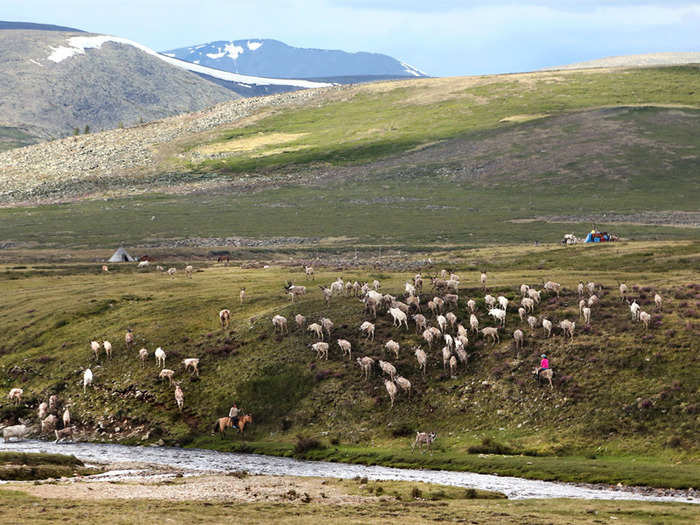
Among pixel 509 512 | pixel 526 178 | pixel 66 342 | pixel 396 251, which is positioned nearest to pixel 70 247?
pixel 396 251

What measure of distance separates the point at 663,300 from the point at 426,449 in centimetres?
2378

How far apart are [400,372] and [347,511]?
76.3 ft

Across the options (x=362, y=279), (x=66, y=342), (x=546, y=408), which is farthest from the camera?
(x=362, y=279)

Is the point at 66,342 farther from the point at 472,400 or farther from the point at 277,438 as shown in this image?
the point at 472,400

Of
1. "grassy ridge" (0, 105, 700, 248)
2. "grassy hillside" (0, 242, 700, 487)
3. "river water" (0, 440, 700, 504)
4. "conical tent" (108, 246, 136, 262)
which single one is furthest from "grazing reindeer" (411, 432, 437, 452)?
"grassy ridge" (0, 105, 700, 248)

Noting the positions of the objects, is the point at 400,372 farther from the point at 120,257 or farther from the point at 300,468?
the point at 120,257

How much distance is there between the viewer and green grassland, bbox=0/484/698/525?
122 feet

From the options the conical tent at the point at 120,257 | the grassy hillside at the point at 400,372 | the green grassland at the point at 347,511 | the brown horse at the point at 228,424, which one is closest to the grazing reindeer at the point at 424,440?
the grassy hillside at the point at 400,372

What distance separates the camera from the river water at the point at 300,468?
151ft

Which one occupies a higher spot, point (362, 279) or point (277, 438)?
point (362, 279)

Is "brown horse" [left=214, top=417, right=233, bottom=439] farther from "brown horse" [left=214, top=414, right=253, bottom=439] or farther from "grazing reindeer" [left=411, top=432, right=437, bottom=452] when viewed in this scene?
"grazing reindeer" [left=411, top=432, right=437, bottom=452]

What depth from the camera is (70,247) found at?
148500 millimetres

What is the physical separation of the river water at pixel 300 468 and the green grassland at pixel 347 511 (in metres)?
3.13

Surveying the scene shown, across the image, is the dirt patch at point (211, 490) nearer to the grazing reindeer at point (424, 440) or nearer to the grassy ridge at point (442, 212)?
the grazing reindeer at point (424, 440)
